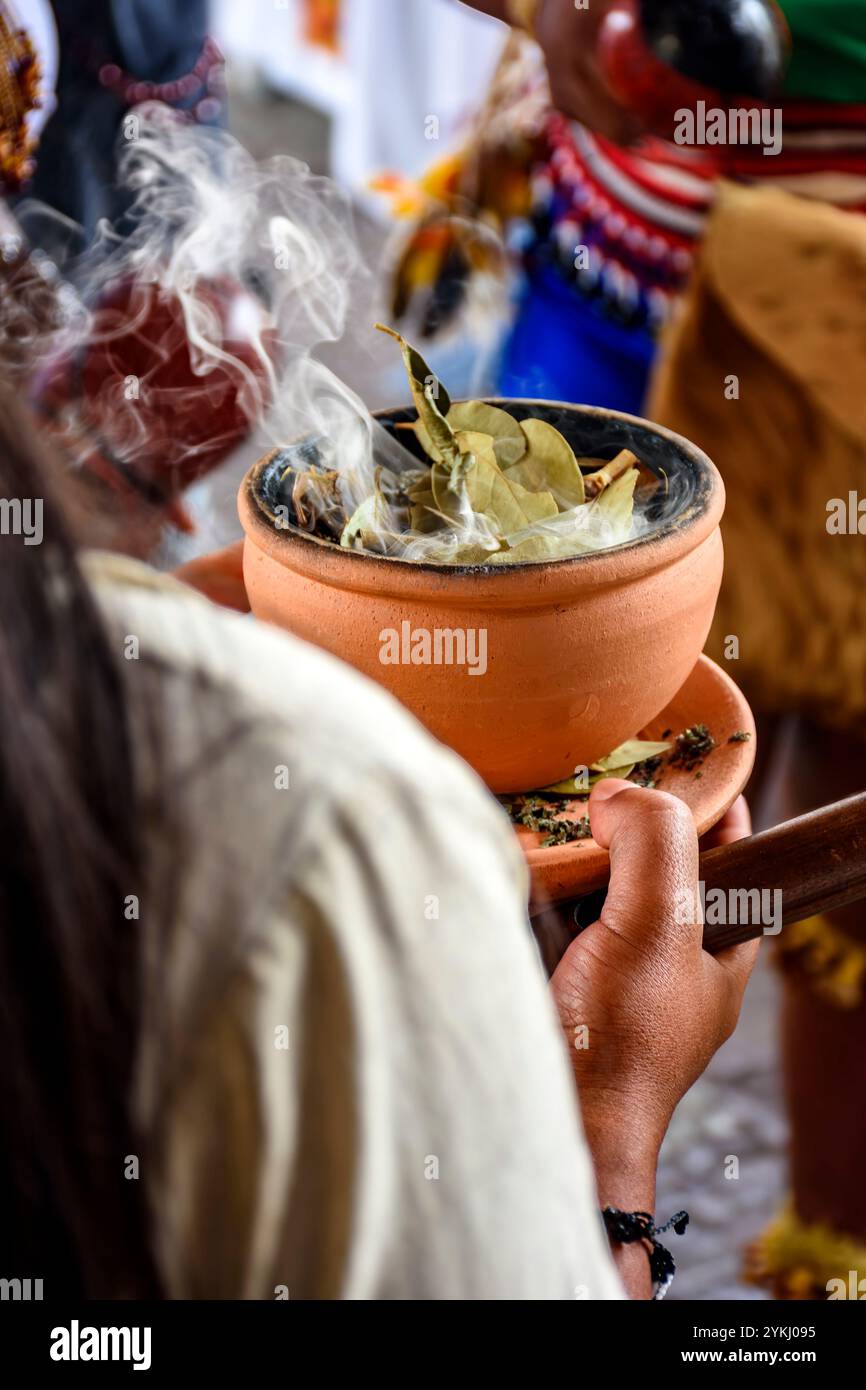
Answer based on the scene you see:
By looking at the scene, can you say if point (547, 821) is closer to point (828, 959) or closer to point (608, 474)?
point (608, 474)

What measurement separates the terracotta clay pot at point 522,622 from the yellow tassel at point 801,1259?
856 mm

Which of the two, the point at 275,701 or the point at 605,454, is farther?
the point at 605,454

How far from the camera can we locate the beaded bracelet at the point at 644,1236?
1.67ft

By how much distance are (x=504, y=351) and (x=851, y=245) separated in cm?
44

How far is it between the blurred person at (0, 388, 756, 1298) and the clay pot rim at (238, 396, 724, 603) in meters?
0.22

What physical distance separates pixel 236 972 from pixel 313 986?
17mm

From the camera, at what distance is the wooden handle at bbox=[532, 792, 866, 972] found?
560 mm

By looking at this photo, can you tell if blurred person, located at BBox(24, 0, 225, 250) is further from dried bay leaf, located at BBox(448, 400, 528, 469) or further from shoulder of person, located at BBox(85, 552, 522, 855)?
shoulder of person, located at BBox(85, 552, 522, 855)

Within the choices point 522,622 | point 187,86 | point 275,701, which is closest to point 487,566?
point 522,622

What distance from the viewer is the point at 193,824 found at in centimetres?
30

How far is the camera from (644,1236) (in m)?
0.51

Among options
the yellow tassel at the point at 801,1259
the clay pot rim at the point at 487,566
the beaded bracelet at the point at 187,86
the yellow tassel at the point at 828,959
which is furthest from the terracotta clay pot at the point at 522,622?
the yellow tassel at the point at 801,1259

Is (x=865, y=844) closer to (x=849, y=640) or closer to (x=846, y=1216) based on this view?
(x=849, y=640)
